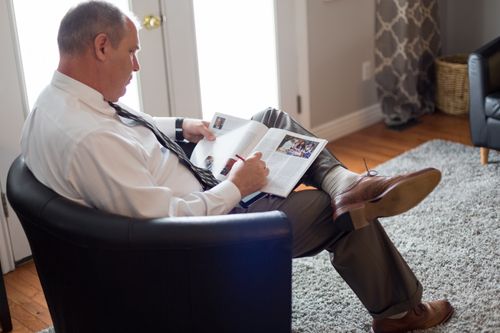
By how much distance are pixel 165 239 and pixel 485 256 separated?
1452 mm

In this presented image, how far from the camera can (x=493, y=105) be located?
10.2 ft

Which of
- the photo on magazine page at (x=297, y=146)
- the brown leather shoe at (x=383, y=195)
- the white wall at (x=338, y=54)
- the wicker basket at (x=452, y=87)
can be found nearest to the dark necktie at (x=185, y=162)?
the photo on magazine page at (x=297, y=146)

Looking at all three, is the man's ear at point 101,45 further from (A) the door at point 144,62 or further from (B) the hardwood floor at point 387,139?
(B) the hardwood floor at point 387,139

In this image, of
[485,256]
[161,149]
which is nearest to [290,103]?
[485,256]

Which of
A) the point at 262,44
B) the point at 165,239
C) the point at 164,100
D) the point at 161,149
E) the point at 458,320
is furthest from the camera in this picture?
the point at 262,44

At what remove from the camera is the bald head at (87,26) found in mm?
1597

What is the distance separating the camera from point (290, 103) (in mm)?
3660

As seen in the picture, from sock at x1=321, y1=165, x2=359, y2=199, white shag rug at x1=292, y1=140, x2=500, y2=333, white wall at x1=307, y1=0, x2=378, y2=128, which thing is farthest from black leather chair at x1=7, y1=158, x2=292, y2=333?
white wall at x1=307, y1=0, x2=378, y2=128

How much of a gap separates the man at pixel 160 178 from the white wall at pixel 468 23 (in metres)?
2.79

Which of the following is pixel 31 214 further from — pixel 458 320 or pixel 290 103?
pixel 290 103

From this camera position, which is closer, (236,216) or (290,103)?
(236,216)

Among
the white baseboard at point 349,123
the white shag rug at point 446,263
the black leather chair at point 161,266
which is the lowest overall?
the white shag rug at point 446,263

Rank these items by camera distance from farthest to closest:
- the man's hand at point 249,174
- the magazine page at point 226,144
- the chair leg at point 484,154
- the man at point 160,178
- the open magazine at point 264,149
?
the chair leg at point 484,154
the magazine page at point 226,144
the open magazine at point 264,149
the man's hand at point 249,174
the man at point 160,178

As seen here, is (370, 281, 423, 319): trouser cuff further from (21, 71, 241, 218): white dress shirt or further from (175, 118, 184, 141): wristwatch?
(175, 118, 184, 141): wristwatch
